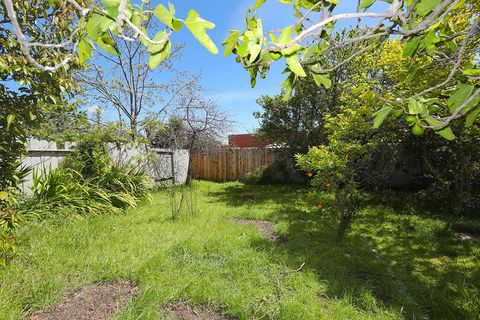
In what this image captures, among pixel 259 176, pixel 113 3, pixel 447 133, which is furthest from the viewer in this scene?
pixel 259 176

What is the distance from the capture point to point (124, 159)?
7.59 metres

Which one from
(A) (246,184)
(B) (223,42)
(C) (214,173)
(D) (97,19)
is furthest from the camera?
(C) (214,173)

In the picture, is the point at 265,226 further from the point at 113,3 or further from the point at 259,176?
the point at 259,176

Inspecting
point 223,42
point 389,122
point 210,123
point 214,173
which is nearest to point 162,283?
point 223,42

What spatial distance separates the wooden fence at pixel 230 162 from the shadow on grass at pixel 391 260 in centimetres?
642

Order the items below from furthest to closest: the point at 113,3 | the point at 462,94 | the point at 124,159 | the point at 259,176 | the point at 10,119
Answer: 1. the point at 259,176
2. the point at 124,159
3. the point at 10,119
4. the point at 462,94
5. the point at 113,3

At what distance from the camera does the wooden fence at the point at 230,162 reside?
12.6m

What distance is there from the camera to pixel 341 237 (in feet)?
15.0

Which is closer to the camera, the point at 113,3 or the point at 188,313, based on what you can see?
the point at 113,3

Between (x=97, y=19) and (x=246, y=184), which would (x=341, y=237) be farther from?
(x=246, y=184)

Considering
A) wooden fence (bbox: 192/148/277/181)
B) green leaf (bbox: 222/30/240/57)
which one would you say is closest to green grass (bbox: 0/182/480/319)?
green leaf (bbox: 222/30/240/57)

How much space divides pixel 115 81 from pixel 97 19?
9815 mm

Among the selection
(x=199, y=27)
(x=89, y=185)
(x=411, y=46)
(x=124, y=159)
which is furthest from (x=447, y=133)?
(x=124, y=159)

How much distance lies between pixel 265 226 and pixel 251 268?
6.46 ft
